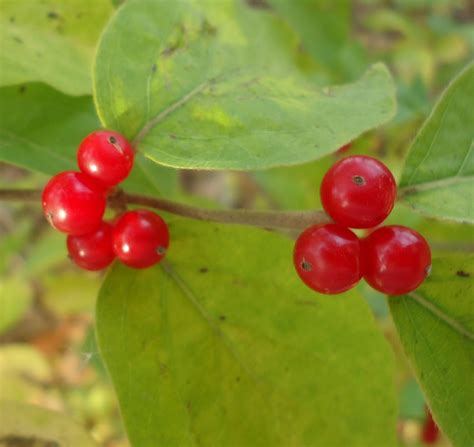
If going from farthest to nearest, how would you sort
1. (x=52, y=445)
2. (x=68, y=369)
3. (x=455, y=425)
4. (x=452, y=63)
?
(x=68, y=369) < (x=452, y=63) < (x=52, y=445) < (x=455, y=425)

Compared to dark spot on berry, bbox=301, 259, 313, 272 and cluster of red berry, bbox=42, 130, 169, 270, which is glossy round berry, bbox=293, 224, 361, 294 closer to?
dark spot on berry, bbox=301, 259, 313, 272

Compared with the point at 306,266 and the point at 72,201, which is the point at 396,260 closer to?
the point at 306,266

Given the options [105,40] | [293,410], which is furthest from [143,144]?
[293,410]

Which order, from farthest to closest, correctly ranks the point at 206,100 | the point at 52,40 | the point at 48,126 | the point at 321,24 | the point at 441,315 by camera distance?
the point at 321,24 → the point at 52,40 → the point at 48,126 → the point at 206,100 → the point at 441,315

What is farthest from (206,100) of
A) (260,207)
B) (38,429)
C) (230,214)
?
(260,207)

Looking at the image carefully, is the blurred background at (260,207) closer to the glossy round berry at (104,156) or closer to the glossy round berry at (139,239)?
the glossy round berry at (139,239)

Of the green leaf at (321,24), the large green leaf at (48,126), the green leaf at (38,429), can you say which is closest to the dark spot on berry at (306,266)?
the large green leaf at (48,126)

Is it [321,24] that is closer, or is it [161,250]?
[161,250]

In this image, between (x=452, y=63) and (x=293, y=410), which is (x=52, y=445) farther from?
(x=452, y=63)
